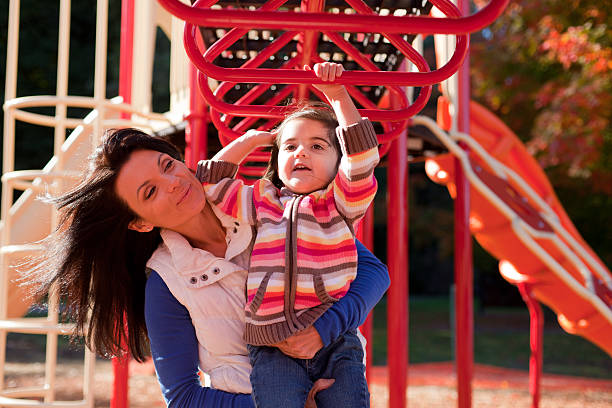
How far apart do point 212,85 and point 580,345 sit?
9956 mm

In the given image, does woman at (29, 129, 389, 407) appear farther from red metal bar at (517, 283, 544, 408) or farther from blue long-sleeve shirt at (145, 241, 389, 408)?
red metal bar at (517, 283, 544, 408)

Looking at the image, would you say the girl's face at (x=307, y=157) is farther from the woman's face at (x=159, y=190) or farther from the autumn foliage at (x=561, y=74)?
the autumn foliage at (x=561, y=74)

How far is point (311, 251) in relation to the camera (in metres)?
1.76

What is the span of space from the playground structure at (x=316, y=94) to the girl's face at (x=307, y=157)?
191mm

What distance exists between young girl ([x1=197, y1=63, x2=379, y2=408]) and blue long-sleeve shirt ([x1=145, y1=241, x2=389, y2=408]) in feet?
0.12

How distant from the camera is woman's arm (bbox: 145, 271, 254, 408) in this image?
1757 millimetres

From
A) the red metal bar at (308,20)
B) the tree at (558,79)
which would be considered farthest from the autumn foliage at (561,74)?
the red metal bar at (308,20)

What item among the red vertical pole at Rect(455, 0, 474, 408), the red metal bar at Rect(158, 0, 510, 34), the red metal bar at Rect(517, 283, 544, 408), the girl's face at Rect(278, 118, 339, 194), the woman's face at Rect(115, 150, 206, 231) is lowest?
the red metal bar at Rect(517, 283, 544, 408)

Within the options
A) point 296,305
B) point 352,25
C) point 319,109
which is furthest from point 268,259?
point 352,25

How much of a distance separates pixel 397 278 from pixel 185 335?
215 centimetres

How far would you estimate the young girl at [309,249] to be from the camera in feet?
5.51

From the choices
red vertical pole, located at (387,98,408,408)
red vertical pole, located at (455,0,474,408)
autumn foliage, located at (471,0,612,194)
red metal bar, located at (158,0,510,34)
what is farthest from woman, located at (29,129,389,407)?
autumn foliage, located at (471,0,612,194)

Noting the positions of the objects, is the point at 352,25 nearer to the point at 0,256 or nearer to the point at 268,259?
the point at 268,259

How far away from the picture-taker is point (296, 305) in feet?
5.76
